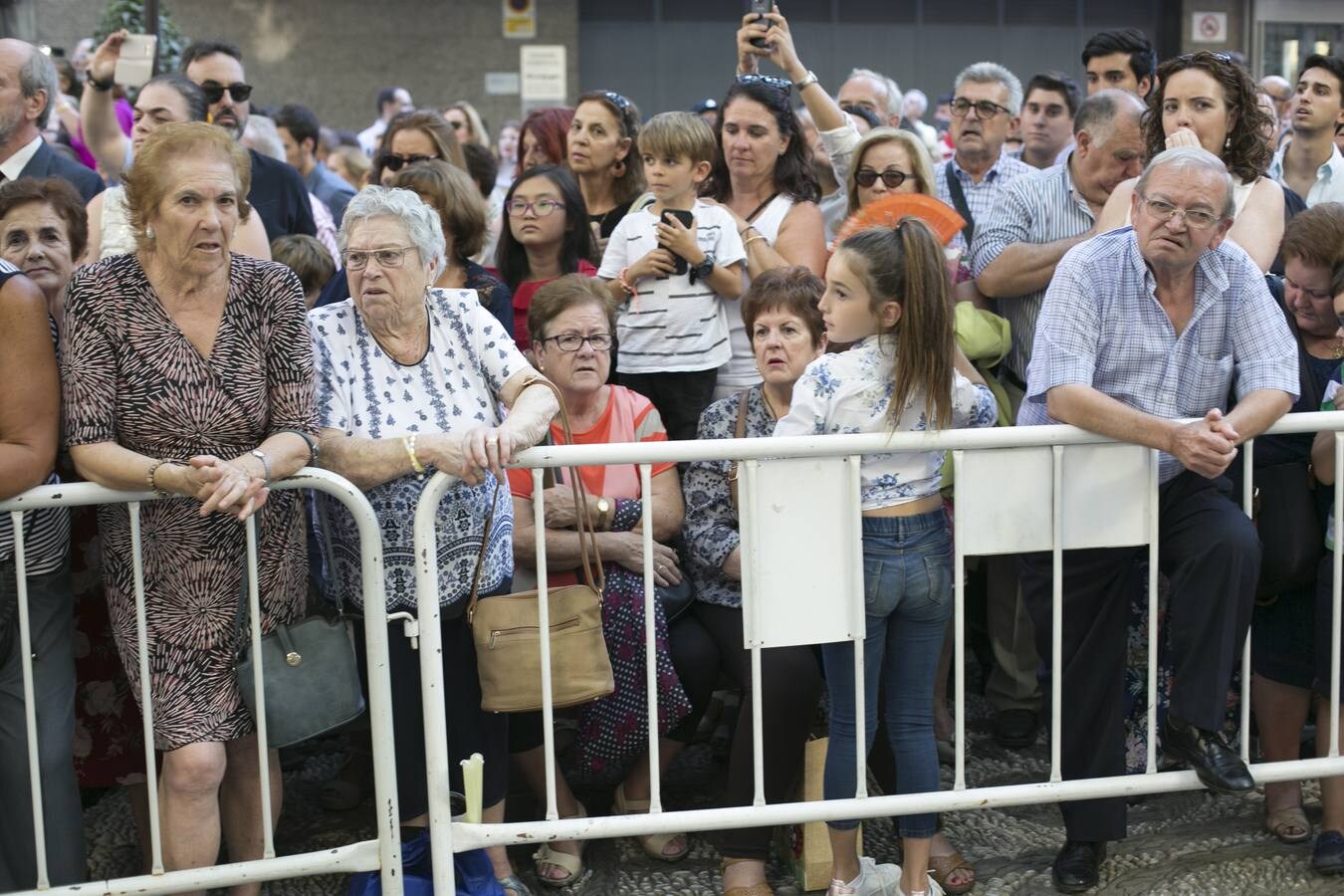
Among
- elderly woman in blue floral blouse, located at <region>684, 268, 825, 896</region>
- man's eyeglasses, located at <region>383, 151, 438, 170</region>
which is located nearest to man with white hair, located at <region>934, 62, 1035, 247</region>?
elderly woman in blue floral blouse, located at <region>684, 268, 825, 896</region>

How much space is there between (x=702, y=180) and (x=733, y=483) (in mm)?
1458

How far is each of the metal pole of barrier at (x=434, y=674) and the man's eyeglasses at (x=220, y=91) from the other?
11.2 feet

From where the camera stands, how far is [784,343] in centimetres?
445

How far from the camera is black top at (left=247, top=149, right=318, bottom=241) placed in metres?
5.97

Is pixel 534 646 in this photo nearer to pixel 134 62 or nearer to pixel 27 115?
pixel 27 115

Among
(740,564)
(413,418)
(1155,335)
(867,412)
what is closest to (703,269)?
(740,564)

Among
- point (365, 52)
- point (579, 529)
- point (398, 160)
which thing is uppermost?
point (365, 52)

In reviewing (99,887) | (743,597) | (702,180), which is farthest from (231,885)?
(702,180)

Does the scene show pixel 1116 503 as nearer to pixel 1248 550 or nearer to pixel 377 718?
pixel 1248 550

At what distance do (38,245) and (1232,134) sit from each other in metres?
3.60

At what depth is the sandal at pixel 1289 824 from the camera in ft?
14.4

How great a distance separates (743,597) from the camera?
382 cm

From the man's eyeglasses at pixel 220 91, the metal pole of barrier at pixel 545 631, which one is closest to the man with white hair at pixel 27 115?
the man's eyeglasses at pixel 220 91

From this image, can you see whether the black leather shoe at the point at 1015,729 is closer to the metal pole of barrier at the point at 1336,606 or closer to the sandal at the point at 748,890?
the metal pole of barrier at the point at 1336,606
